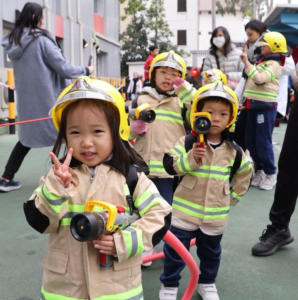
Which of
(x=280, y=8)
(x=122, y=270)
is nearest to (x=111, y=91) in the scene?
(x=122, y=270)

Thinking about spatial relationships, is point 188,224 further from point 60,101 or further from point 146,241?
point 60,101

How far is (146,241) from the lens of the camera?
5.67ft

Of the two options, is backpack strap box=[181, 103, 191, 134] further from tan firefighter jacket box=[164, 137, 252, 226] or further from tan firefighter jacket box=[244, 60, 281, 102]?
tan firefighter jacket box=[244, 60, 281, 102]

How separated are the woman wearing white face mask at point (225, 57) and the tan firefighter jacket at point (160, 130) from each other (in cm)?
250

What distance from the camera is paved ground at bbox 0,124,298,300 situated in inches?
111

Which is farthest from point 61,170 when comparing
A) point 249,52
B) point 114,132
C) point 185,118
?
point 249,52

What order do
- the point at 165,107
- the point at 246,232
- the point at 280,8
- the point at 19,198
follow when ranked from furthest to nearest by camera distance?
the point at 280,8 < the point at 19,198 < the point at 246,232 < the point at 165,107

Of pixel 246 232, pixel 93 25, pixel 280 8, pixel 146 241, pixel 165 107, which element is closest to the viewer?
pixel 146 241

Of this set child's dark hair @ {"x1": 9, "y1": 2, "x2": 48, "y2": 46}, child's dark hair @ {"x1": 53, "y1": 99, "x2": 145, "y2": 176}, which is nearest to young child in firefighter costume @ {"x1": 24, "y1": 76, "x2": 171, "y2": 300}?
child's dark hair @ {"x1": 53, "y1": 99, "x2": 145, "y2": 176}

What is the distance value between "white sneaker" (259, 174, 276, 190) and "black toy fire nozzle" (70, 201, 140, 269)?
13.2ft

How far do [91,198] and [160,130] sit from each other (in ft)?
5.60

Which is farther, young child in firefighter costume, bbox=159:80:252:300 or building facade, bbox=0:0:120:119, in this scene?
building facade, bbox=0:0:120:119

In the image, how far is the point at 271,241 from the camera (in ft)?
11.2

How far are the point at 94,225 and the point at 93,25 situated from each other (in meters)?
22.2
